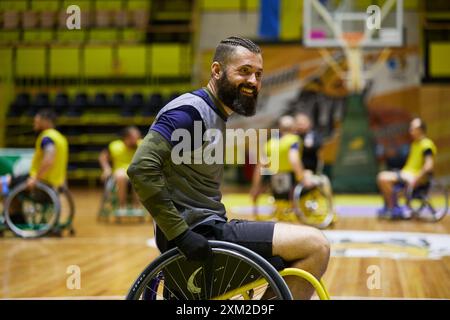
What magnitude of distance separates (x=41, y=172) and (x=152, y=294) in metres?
4.35

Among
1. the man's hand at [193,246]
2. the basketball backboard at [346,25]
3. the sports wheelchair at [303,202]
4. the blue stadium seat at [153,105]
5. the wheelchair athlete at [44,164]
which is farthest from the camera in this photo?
the blue stadium seat at [153,105]

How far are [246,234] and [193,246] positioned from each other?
23 centimetres

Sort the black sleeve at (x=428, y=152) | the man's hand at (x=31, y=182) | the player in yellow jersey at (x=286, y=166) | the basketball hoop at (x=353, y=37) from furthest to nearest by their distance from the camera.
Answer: the basketball hoop at (x=353, y=37) < the black sleeve at (x=428, y=152) < the player in yellow jersey at (x=286, y=166) < the man's hand at (x=31, y=182)

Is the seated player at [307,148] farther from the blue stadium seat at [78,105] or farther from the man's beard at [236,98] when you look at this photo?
the blue stadium seat at [78,105]

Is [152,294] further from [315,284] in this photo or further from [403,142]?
[403,142]

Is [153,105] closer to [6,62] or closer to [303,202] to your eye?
[6,62]

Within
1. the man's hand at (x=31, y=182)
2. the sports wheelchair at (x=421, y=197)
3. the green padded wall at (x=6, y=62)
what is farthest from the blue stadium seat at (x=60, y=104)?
the man's hand at (x=31, y=182)

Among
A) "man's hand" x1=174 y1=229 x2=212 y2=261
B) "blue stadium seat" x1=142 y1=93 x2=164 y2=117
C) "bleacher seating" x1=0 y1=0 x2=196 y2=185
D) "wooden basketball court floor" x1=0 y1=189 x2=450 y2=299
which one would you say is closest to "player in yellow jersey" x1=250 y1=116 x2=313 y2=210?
"wooden basketball court floor" x1=0 y1=189 x2=450 y2=299

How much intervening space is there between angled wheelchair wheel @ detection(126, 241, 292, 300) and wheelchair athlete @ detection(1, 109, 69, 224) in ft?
14.3

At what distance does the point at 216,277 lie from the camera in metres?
2.24

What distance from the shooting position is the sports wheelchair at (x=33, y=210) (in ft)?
21.0

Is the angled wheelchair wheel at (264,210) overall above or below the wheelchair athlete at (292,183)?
below

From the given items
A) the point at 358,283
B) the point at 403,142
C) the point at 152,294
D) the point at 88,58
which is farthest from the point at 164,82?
the point at 152,294

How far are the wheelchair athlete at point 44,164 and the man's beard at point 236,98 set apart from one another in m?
4.37
